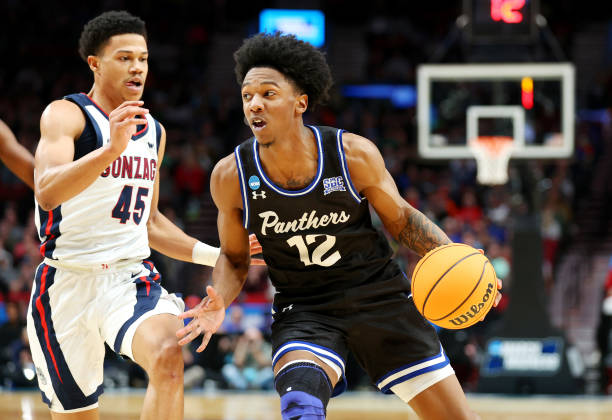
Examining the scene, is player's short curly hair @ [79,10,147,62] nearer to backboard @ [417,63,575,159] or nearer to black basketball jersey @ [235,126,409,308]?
black basketball jersey @ [235,126,409,308]

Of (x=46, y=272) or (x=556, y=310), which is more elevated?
(x=46, y=272)

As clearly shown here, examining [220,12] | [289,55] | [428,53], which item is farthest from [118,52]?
[220,12]

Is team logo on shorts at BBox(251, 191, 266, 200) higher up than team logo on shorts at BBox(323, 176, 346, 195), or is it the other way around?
team logo on shorts at BBox(323, 176, 346, 195)

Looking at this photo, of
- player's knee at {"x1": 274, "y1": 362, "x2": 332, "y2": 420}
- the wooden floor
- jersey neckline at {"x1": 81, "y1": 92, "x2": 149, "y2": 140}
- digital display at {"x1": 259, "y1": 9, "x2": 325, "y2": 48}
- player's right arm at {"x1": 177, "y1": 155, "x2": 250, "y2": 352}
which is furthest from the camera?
digital display at {"x1": 259, "y1": 9, "x2": 325, "y2": 48}

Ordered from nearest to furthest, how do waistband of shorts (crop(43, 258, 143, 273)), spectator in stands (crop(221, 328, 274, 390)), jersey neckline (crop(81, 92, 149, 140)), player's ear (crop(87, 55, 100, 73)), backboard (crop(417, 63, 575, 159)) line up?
1. waistband of shorts (crop(43, 258, 143, 273))
2. jersey neckline (crop(81, 92, 149, 140))
3. player's ear (crop(87, 55, 100, 73))
4. spectator in stands (crop(221, 328, 274, 390))
5. backboard (crop(417, 63, 575, 159))

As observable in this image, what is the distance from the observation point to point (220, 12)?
20297 mm

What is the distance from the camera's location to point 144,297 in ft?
13.3

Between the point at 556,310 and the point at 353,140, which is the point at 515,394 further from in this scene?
the point at 353,140

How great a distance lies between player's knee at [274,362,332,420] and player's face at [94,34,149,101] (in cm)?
157

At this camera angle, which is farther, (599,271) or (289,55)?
→ (599,271)

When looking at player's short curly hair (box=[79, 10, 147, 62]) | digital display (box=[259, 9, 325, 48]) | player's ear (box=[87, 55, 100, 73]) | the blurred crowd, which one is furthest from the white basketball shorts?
digital display (box=[259, 9, 325, 48])

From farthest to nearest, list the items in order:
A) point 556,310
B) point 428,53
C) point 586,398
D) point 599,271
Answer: point 428,53 → point 599,271 → point 556,310 → point 586,398

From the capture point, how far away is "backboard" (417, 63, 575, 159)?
33.8 ft

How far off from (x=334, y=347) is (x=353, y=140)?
3.03 feet
